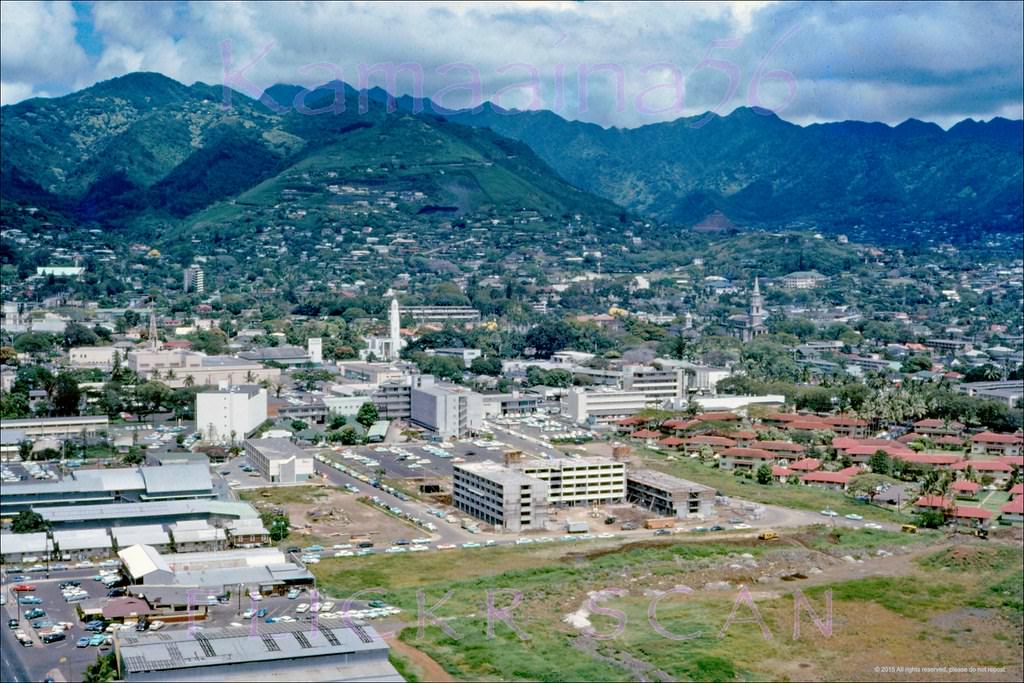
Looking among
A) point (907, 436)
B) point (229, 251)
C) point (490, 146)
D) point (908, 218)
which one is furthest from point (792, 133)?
point (907, 436)

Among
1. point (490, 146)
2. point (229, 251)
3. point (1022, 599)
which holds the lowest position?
point (1022, 599)

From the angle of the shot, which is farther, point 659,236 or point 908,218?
point 908,218

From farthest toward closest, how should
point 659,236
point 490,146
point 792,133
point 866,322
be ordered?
point 792,133, point 490,146, point 659,236, point 866,322

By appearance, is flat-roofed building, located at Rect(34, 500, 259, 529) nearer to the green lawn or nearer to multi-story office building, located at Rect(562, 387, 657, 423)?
the green lawn

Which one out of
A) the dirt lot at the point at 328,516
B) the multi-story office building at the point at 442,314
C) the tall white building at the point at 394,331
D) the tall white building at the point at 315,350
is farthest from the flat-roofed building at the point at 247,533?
the multi-story office building at the point at 442,314

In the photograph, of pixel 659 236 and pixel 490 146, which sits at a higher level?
pixel 490 146

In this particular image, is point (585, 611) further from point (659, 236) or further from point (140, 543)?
point (659, 236)

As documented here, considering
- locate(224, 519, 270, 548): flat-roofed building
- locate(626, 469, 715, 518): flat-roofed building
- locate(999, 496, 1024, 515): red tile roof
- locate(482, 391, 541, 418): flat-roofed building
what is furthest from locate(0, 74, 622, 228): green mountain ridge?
locate(224, 519, 270, 548): flat-roofed building
